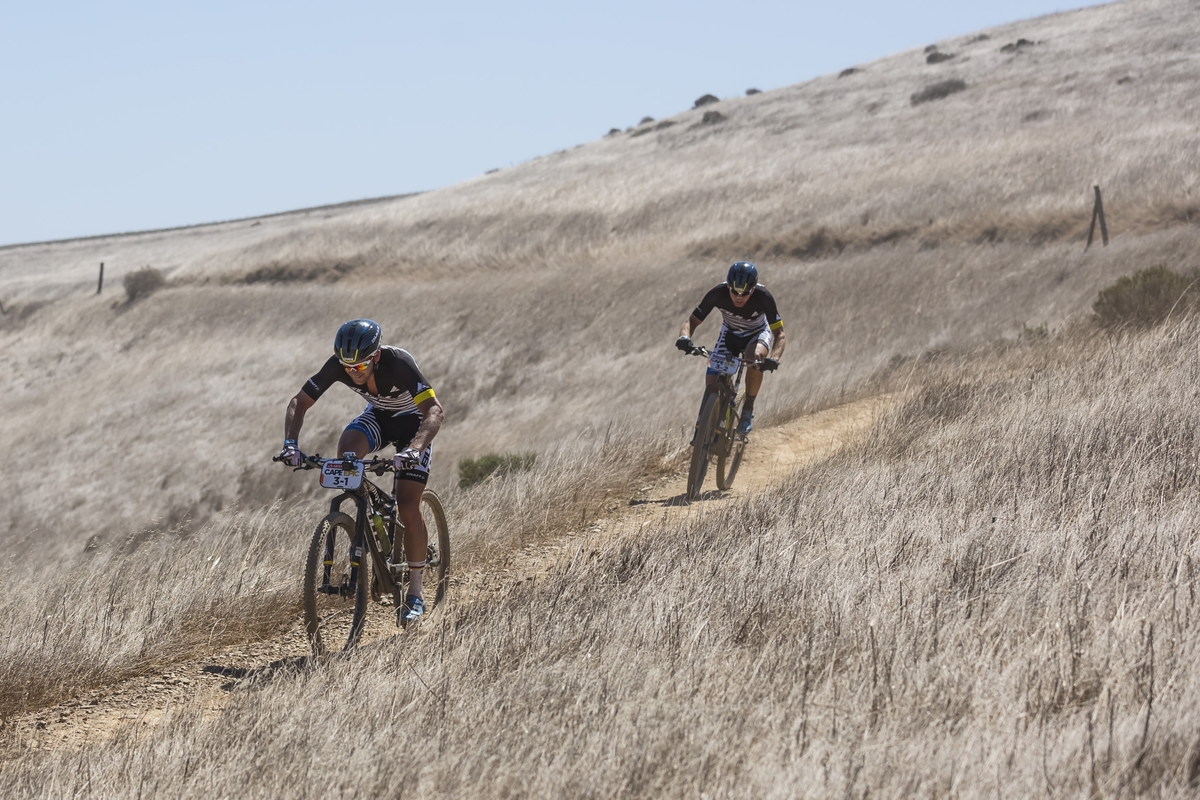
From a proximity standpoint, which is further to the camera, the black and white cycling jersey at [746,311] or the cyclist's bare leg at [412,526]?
the black and white cycling jersey at [746,311]

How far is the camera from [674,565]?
5.80 metres

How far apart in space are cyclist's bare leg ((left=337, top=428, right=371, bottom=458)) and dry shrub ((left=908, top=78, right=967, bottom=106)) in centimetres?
4554

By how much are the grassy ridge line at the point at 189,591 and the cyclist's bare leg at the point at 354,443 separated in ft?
4.30

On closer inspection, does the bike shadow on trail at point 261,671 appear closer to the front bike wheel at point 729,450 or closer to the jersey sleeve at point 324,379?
the jersey sleeve at point 324,379

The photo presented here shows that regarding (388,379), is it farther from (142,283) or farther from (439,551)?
(142,283)

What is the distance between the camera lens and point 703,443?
381 inches

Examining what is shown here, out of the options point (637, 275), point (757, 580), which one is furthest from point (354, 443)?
point (637, 275)

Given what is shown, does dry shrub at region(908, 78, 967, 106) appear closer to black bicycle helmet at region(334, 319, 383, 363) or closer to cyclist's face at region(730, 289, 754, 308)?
cyclist's face at region(730, 289, 754, 308)

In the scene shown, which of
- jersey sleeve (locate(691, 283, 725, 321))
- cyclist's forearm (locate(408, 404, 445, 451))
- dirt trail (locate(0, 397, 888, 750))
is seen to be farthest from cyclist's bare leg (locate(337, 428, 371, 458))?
jersey sleeve (locate(691, 283, 725, 321))

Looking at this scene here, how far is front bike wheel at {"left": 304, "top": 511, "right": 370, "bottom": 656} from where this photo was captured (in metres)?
5.72

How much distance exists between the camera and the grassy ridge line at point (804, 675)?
3361 millimetres

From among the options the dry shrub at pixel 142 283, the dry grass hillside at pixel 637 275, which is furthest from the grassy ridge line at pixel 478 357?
the dry shrub at pixel 142 283

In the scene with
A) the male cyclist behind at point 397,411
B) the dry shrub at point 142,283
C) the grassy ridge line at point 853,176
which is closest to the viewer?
the male cyclist behind at point 397,411

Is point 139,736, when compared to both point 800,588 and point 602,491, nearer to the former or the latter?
point 800,588
